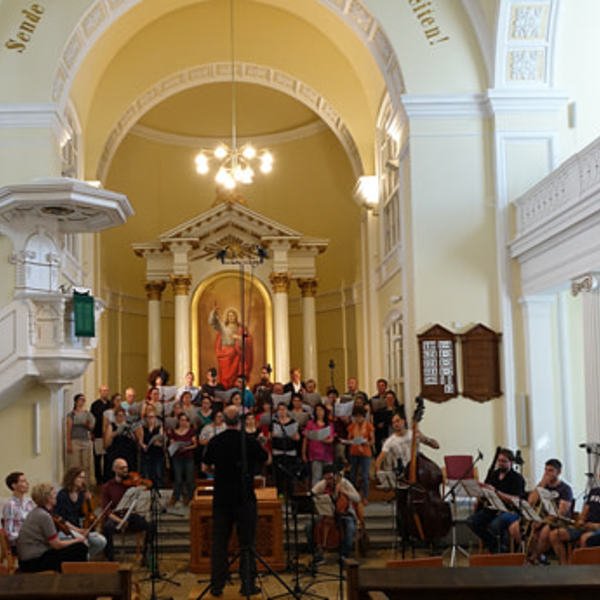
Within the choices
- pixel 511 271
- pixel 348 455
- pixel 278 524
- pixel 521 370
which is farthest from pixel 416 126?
pixel 278 524

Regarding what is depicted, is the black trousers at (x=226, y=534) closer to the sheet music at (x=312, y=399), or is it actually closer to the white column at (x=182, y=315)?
the sheet music at (x=312, y=399)

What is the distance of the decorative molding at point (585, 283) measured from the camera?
1001 centimetres

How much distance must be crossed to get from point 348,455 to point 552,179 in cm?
445

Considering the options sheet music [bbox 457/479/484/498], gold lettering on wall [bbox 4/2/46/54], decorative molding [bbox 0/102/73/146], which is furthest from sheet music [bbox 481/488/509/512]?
gold lettering on wall [bbox 4/2/46/54]

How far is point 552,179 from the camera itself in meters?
11.1

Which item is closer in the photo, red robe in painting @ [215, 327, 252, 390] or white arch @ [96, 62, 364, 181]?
white arch @ [96, 62, 364, 181]

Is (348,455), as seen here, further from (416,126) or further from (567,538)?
(416,126)

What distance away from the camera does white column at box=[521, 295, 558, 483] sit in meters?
12.1

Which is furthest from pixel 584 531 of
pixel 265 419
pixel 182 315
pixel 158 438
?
pixel 182 315

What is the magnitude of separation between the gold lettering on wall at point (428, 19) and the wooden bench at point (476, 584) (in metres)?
10.1

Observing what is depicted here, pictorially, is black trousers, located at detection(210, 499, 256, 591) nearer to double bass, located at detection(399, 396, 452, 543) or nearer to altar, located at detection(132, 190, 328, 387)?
double bass, located at detection(399, 396, 452, 543)

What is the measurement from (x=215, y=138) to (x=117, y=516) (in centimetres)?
1310

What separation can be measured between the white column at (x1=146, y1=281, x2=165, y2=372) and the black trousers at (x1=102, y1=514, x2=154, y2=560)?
28.7 ft

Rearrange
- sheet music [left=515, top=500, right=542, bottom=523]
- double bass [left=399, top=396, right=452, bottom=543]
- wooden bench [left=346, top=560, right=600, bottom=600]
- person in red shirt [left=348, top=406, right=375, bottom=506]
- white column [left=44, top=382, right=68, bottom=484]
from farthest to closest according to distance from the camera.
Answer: white column [left=44, top=382, right=68, bottom=484], person in red shirt [left=348, top=406, right=375, bottom=506], double bass [left=399, top=396, right=452, bottom=543], sheet music [left=515, top=500, right=542, bottom=523], wooden bench [left=346, top=560, right=600, bottom=600]
